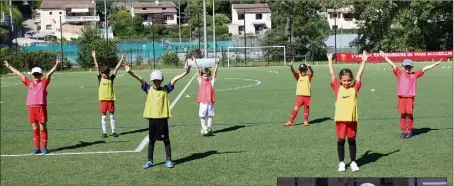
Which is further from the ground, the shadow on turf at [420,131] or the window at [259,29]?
the window at [259,29]

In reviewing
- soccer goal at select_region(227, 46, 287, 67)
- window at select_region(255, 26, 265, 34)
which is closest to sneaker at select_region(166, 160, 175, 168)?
soccer goal at select_region(227, 46, 287, 67)

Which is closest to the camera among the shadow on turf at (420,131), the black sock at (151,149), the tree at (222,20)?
the black sock at (151,149)

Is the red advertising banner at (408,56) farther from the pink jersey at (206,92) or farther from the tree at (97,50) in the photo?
the pink jersey at (206,92)

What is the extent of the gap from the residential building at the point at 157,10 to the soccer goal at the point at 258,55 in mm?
25531

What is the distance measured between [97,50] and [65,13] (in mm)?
39493

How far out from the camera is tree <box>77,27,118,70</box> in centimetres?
4859

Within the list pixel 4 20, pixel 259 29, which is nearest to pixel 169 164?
pixel 4 20

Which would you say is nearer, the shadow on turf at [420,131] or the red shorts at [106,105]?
the shadow on turf at [420,131]

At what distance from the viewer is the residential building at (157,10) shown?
79188mm

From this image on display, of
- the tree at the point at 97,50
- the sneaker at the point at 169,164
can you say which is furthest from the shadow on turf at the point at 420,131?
the tree at the point at 97,50

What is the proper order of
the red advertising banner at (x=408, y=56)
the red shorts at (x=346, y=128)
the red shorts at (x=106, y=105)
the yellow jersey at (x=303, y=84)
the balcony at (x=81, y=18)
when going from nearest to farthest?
the red shorts at (x=346, y=128) → the red shorts at (x=106, y=105) → the yellow jersey at (x=303, y=84) → the red advertising banner at (x=408, y=56) → the balcony at (x=81, y=18)

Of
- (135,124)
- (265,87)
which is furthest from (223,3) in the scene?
(135,124)

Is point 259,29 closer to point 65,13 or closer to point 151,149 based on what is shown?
point 65,13

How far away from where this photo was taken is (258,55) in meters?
56.4
